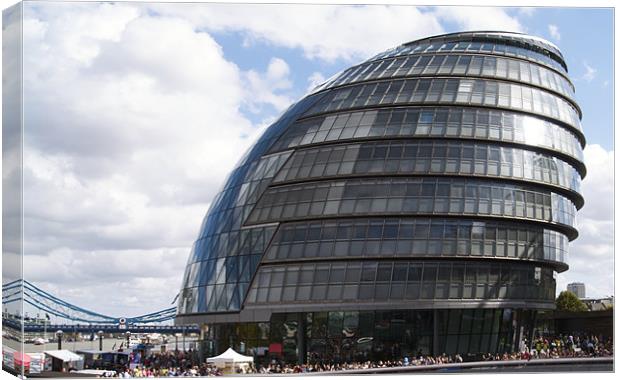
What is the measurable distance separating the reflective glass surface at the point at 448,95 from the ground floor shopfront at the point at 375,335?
1395 centimetres

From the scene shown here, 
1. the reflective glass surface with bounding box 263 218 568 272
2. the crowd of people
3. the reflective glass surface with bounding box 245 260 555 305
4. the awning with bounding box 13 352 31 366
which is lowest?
the crowd of people

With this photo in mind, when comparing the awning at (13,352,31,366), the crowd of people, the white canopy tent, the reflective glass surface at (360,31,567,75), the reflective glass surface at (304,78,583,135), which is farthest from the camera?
the reflective glass surface at (360,31,567,75)

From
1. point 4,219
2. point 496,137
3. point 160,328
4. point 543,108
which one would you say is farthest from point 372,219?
point 160,328

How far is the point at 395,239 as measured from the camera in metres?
57.9

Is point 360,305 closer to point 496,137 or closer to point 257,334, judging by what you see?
point 257,334

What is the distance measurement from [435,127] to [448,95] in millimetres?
2963

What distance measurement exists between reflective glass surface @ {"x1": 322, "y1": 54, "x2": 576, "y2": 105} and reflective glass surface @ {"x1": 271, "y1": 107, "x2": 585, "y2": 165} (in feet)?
11.1

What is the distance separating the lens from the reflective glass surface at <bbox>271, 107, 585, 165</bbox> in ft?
200

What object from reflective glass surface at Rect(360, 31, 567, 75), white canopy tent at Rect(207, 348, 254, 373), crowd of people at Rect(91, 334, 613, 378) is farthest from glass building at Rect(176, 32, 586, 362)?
white canopy tent at Rect(207, 348, 254, 373)

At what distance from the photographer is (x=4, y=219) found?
127 ft

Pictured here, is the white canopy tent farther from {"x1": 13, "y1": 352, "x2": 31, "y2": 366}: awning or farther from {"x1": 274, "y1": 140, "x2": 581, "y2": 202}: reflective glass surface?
{"x1": 13, "y1": 352, "x2": 31, "y2": 366}: awning

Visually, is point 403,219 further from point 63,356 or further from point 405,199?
point 63,356

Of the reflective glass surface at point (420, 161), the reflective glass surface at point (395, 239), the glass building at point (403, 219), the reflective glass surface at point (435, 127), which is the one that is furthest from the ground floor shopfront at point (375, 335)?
Result: the reflective glass surface at point (435, 127)

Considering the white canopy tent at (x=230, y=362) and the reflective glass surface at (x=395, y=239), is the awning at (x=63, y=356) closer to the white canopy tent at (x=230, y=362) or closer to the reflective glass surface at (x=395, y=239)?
the white canopy tent at (x=230, y=362)
